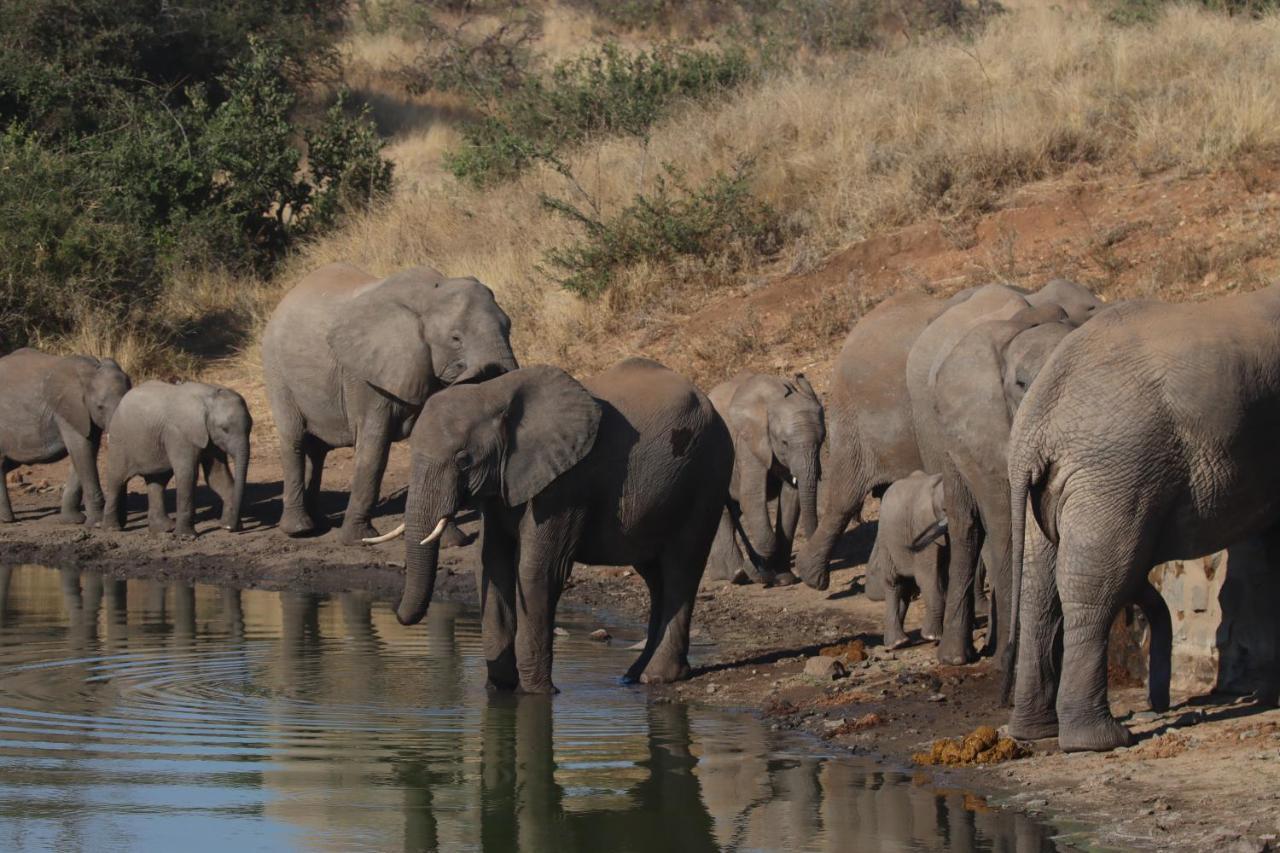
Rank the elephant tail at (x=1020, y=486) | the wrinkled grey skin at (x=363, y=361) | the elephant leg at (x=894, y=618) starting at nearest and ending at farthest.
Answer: the elephant tail at (x=1020, y=486), the elephant leg at (x=894, y=618), the wrinkled grey skin at (x=363, y=361)

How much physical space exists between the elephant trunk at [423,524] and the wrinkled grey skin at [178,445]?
6.86m

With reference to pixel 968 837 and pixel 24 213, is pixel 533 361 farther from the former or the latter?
pixel 968 837

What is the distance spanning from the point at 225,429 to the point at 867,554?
218 inches

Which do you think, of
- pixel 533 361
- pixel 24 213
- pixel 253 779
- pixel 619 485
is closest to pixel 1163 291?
pixel 533 361

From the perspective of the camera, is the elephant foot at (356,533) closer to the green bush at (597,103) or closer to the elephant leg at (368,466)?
the elephant leg at (368,466)

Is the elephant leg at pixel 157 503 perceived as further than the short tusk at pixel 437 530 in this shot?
Yes

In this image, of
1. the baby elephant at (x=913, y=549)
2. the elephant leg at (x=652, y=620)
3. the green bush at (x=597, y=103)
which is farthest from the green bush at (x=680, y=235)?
the elephant leg at (x=652, y=620)

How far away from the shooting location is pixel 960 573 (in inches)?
387

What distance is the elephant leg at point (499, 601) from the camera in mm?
9641

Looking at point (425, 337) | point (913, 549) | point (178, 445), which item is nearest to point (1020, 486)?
point (913, 549)

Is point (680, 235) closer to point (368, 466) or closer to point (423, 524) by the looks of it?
point (368, 466)

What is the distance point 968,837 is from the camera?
274 inches

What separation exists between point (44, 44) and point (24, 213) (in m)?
6.95

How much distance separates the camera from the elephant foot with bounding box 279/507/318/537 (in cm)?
1554
